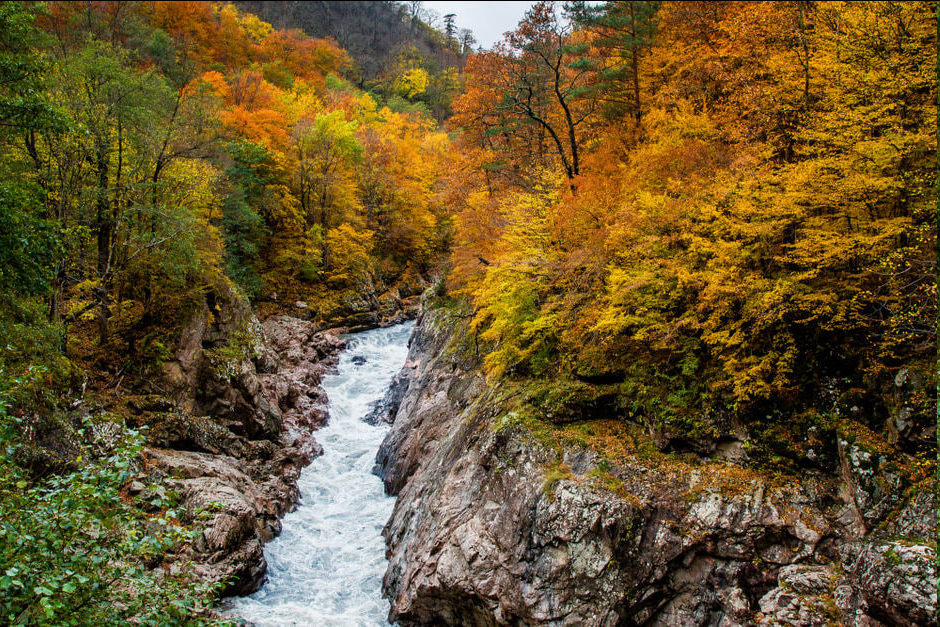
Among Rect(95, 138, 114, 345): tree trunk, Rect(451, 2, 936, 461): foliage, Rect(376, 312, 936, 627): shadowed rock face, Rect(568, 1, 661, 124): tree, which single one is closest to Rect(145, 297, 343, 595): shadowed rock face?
Rect(95, 138, 114, 345): tree trunk

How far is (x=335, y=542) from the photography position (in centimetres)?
1483

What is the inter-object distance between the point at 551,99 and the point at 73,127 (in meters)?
14.8

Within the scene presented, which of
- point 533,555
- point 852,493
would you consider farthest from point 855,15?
point 533,555

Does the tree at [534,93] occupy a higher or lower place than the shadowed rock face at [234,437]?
higher

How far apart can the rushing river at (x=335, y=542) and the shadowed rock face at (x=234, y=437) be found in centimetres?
52

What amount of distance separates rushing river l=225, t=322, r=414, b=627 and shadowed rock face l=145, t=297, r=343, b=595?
524mm

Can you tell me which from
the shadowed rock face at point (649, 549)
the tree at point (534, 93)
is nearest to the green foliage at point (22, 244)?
the shadowed rock face at point (649, 549)

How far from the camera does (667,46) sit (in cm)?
1711

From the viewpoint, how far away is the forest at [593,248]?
7.05m

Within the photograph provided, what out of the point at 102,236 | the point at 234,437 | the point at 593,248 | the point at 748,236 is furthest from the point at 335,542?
the point at 748,236

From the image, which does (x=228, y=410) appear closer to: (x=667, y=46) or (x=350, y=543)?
(x=350, y=543)

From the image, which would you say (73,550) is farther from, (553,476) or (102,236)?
(102,236)

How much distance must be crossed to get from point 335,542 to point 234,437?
4891 mm

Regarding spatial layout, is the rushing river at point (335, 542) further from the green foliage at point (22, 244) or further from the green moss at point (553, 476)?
the green foliage at point (22, 244)
